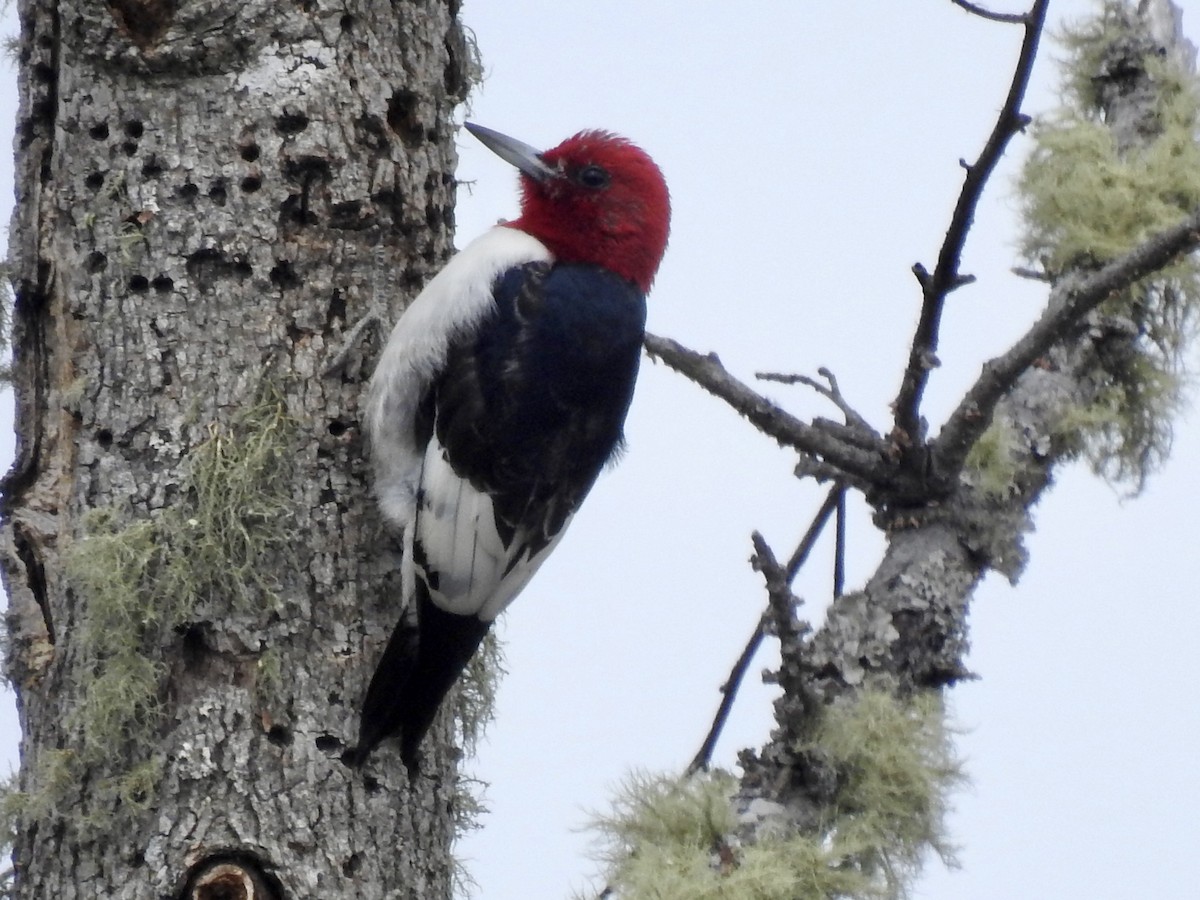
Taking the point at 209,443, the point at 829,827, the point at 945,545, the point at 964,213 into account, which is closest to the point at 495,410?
the point at 209,443

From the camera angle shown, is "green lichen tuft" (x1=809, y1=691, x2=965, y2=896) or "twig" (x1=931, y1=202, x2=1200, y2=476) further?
"green lichen tuft" (x1=809, y1=691, x2=965, y2=896)

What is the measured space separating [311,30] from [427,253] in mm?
425

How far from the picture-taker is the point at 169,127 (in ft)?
9.18

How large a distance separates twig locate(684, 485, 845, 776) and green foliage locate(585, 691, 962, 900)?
238 mm

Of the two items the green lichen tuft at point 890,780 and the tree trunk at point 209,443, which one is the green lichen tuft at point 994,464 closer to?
the green lichen tuft at point 890,780

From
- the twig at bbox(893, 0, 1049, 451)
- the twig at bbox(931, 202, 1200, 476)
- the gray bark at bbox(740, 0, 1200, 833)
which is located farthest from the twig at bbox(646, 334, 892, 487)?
the twig at bbox(893, 0, 1049, 451)

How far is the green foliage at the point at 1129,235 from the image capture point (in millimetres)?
3033

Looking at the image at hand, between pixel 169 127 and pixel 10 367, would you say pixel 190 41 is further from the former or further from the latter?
pixel 10 367

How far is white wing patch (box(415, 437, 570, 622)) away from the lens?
2.76m

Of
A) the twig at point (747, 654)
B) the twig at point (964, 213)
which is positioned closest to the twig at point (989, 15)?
the twig at point (964, 213)

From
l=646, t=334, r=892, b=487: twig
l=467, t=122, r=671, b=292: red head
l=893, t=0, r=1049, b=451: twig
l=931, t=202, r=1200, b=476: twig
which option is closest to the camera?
l=893, t=0, r=1049, b=451: twig

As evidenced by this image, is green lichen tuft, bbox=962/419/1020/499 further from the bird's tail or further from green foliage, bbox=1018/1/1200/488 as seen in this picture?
the bird's tail

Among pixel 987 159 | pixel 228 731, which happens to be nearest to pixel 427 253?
pixel 228 731

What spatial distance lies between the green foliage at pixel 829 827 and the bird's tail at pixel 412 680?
1.08 feet
